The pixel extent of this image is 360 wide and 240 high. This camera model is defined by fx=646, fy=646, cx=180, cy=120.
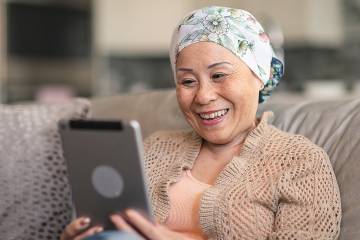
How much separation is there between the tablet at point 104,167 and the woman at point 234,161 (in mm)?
55

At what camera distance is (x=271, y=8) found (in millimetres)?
4992

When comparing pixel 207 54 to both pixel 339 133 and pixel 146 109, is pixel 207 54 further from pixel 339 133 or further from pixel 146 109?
pixel 146 109

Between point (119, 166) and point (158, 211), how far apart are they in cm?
32

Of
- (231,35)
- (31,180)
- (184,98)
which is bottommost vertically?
(31,180)

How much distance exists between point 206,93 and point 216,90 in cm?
2

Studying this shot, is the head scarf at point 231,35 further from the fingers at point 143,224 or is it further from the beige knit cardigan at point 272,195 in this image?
the fingers at point 143,224

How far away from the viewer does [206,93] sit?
135cm

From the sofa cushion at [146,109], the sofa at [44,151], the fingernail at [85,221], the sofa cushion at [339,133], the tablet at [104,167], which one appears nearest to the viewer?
the tablet at [104,167]

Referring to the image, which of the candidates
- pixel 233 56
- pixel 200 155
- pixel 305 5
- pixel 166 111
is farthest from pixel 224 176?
pixel 305 5

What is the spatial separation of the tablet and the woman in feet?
0.18

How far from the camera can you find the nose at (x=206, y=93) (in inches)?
53.0

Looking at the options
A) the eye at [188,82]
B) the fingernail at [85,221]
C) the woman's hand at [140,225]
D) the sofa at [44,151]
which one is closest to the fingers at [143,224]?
the woman's hand at [140,225]

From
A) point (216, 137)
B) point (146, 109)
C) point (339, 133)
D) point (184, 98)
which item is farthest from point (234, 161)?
point (146, 109)

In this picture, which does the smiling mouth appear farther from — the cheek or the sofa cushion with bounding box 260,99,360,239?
the sofa cushion with bounding box 260,99,360,239
